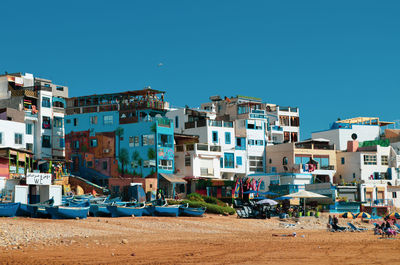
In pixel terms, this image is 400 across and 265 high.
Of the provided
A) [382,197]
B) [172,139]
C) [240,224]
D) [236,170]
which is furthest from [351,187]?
[240,224]

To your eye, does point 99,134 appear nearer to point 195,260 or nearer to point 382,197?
point 382,197

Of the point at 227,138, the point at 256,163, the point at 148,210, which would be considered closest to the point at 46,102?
the point at 227,138

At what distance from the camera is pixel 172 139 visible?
63094 millimetres

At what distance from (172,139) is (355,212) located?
18.9 metres

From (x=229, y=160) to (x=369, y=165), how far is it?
16187mm

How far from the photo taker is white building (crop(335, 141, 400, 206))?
232 ft

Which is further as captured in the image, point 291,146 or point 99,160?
point 291,146

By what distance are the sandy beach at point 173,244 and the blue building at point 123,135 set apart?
63.4 feet

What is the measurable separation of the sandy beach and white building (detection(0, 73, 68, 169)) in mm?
25299

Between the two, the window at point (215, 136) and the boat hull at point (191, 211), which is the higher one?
the window at point (215, 136)

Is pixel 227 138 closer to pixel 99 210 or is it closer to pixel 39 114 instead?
pixel 39 114

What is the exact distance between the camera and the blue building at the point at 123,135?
61.8 meters

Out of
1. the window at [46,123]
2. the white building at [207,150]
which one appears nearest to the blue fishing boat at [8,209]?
the white building at [207,150]

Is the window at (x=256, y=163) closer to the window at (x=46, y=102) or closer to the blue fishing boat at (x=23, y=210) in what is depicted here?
the window at (x=46, y=102)
